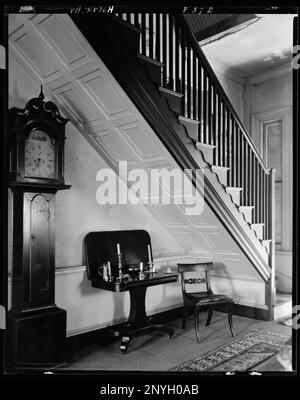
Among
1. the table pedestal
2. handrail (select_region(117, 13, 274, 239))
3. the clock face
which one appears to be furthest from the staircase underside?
the table pedestal

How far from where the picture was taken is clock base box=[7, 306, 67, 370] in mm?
2746

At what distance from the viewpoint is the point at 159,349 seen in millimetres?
3551

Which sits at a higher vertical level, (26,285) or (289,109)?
(289,109)

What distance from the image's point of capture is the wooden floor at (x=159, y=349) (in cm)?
318

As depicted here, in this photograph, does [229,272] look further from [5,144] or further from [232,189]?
[5,144]

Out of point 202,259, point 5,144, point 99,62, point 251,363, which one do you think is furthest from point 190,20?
point 251,363

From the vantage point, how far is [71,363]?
3197 millimetres

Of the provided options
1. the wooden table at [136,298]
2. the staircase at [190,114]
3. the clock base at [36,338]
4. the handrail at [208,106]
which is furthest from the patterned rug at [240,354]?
the handrail at [208,106]

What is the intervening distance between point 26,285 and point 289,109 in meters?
4.68

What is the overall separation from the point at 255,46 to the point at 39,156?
12.4 ft

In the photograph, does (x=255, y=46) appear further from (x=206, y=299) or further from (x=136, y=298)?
(x=136, y=298)

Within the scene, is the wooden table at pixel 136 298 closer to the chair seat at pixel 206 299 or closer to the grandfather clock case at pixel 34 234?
the chair seat at pixel 206 299

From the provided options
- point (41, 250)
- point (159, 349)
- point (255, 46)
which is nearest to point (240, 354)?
point (159, 349)

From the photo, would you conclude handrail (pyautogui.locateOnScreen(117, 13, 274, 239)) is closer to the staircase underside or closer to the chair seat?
the staircase underside
